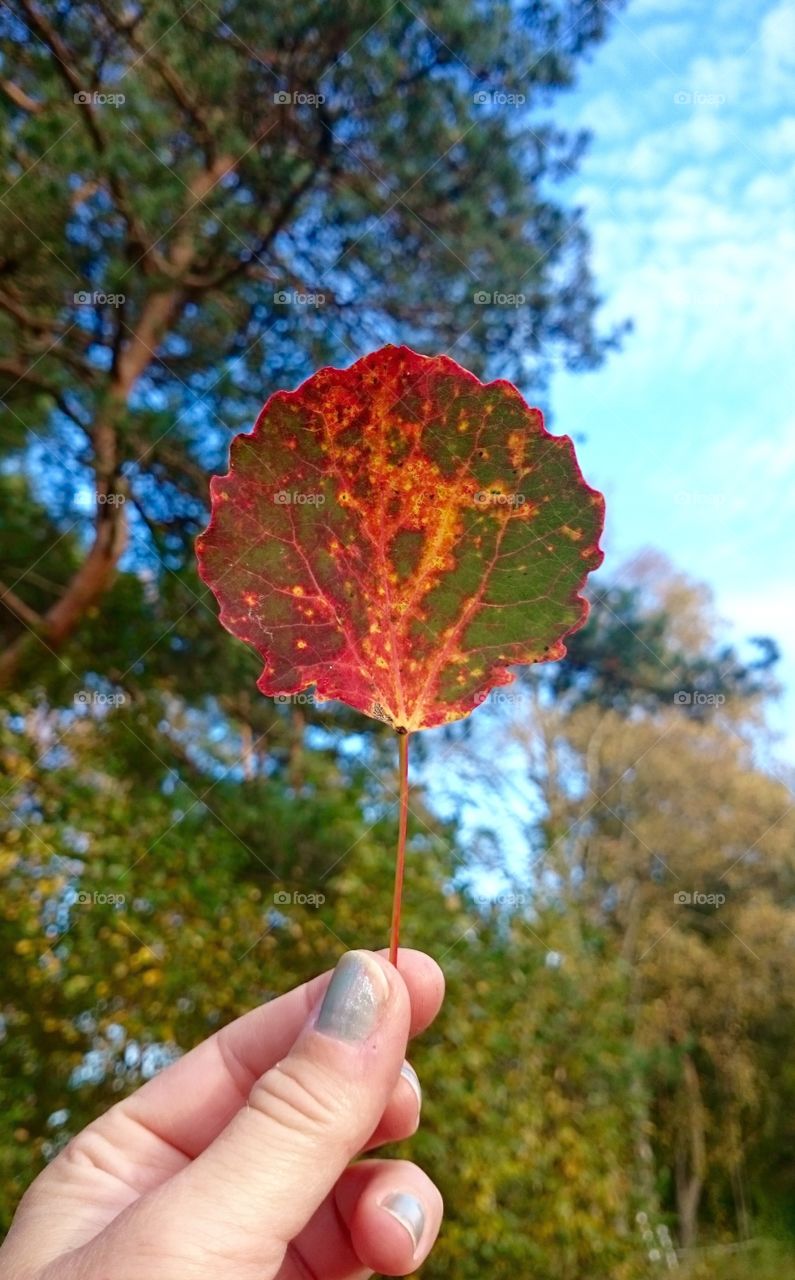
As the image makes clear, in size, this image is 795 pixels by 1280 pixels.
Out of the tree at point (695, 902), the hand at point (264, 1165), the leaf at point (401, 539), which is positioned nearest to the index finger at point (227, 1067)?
the hand at point (264, 1165)

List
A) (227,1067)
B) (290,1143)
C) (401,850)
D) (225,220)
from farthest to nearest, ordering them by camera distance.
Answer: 1. (225,220)
2. (227,1067)
3. (290,1143)
4. (401,850)

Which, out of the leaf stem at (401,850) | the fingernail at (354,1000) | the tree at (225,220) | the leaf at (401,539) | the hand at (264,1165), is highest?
the tree at (225,220)

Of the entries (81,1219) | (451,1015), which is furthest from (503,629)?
(451,1015)

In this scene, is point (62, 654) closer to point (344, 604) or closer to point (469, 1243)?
point (469, 1243)

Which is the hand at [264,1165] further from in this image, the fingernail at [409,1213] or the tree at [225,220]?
the tree at [225,220]

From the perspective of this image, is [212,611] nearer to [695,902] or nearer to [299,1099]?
[299,1099]

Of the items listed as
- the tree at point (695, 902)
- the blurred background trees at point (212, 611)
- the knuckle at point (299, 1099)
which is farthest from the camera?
the tree at point (695, 902)

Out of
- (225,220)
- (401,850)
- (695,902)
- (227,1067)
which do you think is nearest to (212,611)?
(225,220)
